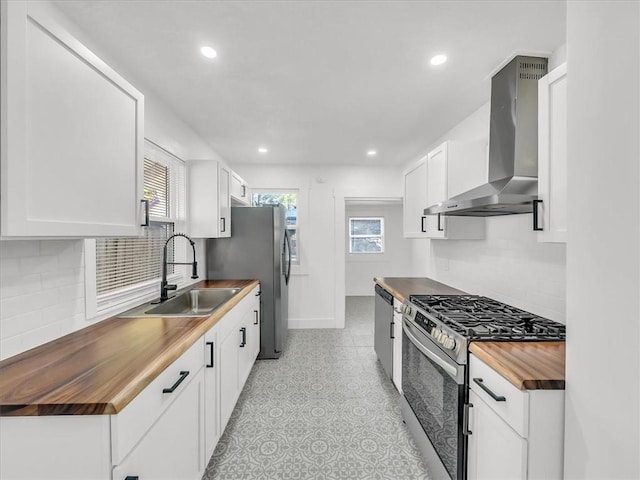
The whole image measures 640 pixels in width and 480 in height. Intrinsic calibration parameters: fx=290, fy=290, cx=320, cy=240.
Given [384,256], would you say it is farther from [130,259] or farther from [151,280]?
[130,259]

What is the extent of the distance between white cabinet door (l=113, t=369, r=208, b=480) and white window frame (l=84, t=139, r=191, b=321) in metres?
0.73

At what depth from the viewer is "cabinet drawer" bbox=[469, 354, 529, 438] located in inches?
39.6

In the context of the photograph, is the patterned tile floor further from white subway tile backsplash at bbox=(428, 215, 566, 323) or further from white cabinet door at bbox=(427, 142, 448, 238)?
white cabinet door at bbox=(427, 142, 448, 238)

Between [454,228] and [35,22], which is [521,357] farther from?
[35,22]

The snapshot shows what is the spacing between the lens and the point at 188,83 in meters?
2.10

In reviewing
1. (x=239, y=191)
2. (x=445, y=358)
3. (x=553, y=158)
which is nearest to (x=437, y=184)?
(x=553, y=158)

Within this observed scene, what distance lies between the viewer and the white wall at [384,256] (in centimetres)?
714

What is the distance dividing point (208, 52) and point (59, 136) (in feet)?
3.60

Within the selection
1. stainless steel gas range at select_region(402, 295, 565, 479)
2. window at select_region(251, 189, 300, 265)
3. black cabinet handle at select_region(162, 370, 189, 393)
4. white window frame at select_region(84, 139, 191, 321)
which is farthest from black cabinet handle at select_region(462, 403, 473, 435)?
window at select_region(251, 189, 300, 265)

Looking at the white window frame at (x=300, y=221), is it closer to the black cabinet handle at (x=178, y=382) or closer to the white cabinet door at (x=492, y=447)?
the black cabinet handle at (x=178, y=382)

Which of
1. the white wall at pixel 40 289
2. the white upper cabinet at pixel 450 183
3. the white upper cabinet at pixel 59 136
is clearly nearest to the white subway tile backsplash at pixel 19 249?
the white wall at pixel 40 289

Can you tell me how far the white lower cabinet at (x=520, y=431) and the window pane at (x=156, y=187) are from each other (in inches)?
97.1

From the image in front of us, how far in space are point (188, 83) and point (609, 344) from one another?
2617 mm

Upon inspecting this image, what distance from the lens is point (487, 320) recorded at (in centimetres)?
165
